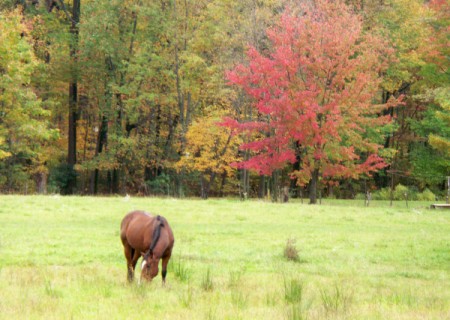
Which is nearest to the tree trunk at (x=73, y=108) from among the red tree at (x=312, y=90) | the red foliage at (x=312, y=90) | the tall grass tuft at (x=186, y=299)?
the red foliage at (x=312, y=90)

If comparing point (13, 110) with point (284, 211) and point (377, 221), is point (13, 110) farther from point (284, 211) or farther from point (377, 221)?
point (377, 221)

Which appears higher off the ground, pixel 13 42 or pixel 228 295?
pixel 13 42

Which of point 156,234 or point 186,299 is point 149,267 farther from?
point 186,299

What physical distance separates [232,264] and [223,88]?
25.7 m

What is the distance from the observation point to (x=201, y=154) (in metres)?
38.3

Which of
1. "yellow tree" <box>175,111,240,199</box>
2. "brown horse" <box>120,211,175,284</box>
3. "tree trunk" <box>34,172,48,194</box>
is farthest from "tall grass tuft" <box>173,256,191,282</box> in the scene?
"tree trunk" <box>34,172,48,194</box>

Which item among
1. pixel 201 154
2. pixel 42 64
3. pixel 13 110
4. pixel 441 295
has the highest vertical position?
pixel 42 64

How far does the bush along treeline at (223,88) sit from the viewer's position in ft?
101

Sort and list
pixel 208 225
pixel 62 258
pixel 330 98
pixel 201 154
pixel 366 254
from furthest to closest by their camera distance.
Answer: pixel 201 154 < pixel 330 98 < pixel 208 225 < pixel 366 254 < pixel 62 258

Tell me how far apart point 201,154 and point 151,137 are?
6465 mm

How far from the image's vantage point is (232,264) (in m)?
13.6

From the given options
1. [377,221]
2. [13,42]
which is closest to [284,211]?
[377,221]

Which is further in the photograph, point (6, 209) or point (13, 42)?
point (13, 42)

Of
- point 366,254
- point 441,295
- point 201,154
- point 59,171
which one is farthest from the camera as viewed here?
point 59,171
